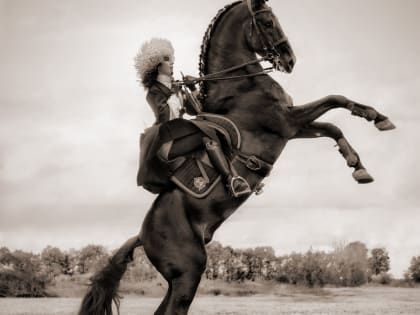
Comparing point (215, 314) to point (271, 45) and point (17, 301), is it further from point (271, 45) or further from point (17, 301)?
point (271, 45)

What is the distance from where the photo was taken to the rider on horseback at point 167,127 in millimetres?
8289

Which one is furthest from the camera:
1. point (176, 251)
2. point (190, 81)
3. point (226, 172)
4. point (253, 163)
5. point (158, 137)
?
point (190, 81)

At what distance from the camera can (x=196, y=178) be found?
8.38m

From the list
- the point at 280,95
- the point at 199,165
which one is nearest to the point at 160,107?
the point at 199,165

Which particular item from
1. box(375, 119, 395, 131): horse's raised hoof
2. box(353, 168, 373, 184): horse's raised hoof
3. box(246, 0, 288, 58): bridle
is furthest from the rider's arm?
box(375, 119, 395, 131): horse's raised hoof

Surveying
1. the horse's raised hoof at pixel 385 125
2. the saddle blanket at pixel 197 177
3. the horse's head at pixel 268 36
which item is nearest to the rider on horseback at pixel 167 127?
the saddle blanket at pixel 197 177

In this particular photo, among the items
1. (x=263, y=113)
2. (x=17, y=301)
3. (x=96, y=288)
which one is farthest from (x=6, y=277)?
(x=263, y=113)

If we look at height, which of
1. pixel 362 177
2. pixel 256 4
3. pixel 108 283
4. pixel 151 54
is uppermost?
pixel 256 4

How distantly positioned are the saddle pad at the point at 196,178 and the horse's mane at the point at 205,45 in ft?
3.27

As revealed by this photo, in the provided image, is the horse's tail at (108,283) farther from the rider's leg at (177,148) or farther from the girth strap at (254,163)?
the girth strap at (254,163)

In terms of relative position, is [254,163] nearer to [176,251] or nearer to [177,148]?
[177,148]

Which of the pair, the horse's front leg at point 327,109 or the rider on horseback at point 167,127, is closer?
the rider on horseback at point 167,127

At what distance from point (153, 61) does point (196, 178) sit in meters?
1.58

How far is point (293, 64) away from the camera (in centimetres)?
879
